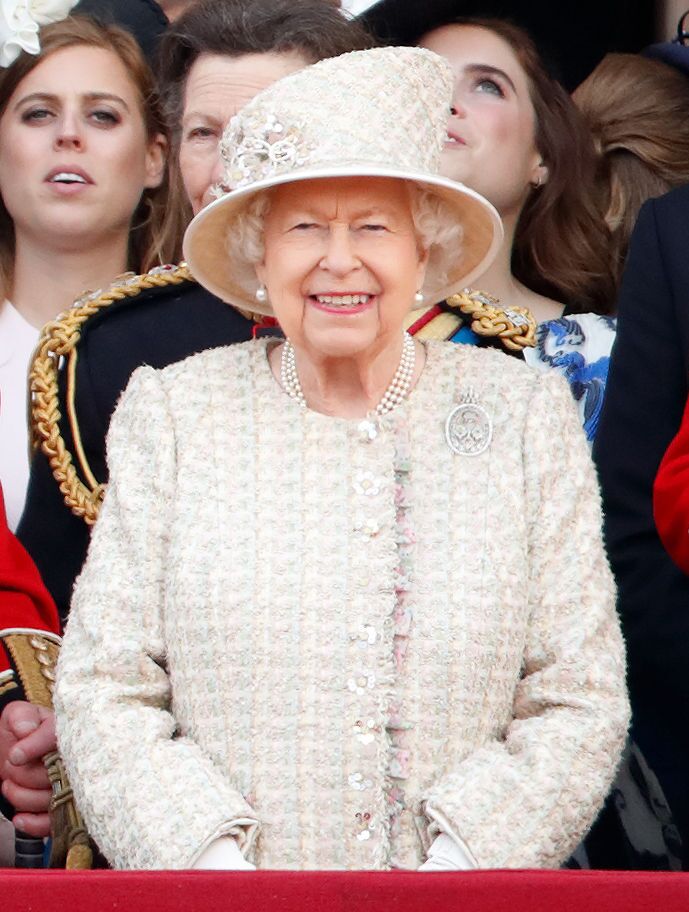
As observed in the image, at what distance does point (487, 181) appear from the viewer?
3.81 meters

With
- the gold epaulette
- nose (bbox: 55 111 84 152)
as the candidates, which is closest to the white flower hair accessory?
nose (bbox: 55 111 84 152)

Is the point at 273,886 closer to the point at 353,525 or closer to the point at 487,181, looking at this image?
the point at 353,525

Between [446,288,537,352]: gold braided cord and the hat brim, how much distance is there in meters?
0.51

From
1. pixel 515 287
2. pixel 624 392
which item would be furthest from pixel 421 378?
pixel 515 287

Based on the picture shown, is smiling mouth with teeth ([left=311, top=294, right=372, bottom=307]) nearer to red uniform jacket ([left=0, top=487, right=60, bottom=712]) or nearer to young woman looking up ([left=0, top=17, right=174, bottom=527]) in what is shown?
red uniform jacket ([left=0, top=487, right=60, bottom=712])

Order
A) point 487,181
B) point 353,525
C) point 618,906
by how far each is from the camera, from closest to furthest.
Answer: point 618,906
point 353,525
point 487,181

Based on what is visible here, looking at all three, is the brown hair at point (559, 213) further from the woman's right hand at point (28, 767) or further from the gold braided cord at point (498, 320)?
the woman's right hand at point (28, 767)

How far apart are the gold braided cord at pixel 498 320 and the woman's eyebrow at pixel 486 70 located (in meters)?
0.79

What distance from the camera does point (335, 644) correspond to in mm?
2334

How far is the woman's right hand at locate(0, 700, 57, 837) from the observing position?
8.59ft

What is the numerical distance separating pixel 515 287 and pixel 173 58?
0.89 m

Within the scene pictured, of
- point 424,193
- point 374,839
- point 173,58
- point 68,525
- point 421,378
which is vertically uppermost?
point 173,58

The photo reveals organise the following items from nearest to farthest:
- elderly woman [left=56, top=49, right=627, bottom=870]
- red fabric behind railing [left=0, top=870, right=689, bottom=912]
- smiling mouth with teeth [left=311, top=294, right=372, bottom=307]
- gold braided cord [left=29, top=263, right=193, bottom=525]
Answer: red fabric behind railing [left=0, top=870, right=689, bottom=912] < elderly woman [left=56, top=49, right=627, bottom=870] < smiling mouth with teeth [left=311, top=294, right=372, bottom=307] < gold braided cord [left=29, top=263, right=193, bottom=525]

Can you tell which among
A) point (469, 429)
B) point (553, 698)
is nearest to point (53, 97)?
point (469, 429)
